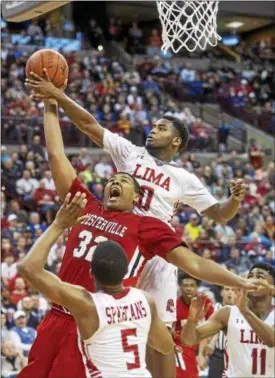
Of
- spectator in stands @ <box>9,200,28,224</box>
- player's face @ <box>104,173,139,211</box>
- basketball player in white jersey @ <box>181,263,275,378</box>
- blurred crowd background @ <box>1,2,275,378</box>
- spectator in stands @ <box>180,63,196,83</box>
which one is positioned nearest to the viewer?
player's face @ <box>104,173,139,211</box>

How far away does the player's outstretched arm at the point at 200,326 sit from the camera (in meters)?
5.97

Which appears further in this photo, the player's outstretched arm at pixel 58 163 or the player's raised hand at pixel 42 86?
the player's raised hand at pixel 42 86

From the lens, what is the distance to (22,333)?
1179 cm

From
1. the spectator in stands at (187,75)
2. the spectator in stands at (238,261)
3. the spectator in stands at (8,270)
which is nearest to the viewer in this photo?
the spectator in stands at (8,270)

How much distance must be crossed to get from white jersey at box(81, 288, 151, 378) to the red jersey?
0.68 meters

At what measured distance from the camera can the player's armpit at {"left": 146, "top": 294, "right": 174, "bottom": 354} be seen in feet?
16.5

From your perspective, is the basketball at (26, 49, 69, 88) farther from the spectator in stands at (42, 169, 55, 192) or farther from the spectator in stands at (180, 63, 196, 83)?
the spectator in stands at (180, 63, 196, 83)

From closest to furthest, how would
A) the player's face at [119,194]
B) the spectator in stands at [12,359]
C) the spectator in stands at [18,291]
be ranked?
the player's face at [119,194], the spectator in stands at [12,359], the spectator in stands at [18,291]

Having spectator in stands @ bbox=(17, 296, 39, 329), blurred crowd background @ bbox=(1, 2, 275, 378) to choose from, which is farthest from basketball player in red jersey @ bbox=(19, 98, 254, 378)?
spectator in stands @ bbox=(17, 296, 39, 329)

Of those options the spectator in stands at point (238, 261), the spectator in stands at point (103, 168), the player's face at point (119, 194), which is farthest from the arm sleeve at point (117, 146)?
the spectator in stands at point (103, 168)

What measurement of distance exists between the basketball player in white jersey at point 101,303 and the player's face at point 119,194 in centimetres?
90

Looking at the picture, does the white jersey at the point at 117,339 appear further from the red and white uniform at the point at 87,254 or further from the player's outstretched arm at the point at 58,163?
the player's outstretched arm at the point at 58,163

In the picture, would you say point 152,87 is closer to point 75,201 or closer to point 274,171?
point 274,171

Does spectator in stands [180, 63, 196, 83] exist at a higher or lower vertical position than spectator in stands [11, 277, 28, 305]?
higher
